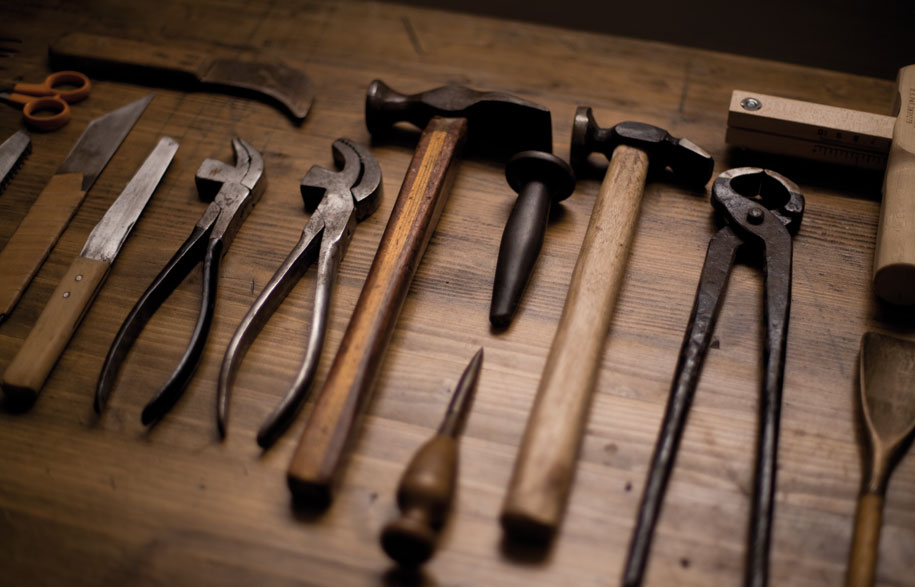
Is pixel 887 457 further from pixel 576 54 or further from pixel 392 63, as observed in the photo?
pixel 392 63

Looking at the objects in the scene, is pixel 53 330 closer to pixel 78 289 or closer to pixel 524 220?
pixel 78 289

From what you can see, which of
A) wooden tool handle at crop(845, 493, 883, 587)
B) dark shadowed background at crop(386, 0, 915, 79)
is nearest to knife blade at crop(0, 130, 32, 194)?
dark shadowed background at crop(386, 0, 915, 79)

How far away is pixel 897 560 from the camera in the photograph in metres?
1.05

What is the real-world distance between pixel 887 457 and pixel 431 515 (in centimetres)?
66

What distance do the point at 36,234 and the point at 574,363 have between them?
998 millimetres

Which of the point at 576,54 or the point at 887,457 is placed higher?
the point at 576,54

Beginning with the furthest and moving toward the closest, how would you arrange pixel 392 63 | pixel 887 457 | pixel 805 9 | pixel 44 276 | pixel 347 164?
pixel 805 9 < pixel 392 63 < pixel 347 164 < pixel 44 276 < pixel 887 457

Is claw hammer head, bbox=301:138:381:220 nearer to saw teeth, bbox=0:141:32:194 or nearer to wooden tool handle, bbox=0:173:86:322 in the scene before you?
wooden tool handle, bbox=0:173:86:322

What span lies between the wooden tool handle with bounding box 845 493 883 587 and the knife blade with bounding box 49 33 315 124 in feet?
4.22

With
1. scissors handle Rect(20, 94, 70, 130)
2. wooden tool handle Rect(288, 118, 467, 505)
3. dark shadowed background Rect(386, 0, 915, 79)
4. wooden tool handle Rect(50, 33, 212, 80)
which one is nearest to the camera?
wooden tool handle Rect(288, 118, 467, 505)

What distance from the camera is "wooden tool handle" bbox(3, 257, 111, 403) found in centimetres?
118

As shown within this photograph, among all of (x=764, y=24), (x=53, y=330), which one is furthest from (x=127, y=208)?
(x=764, y=24)

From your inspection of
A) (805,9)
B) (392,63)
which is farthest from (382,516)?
(805,9)

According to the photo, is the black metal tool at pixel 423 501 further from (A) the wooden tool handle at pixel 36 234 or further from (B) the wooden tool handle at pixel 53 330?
(A) the wooden tool handle at pixel 36 234
